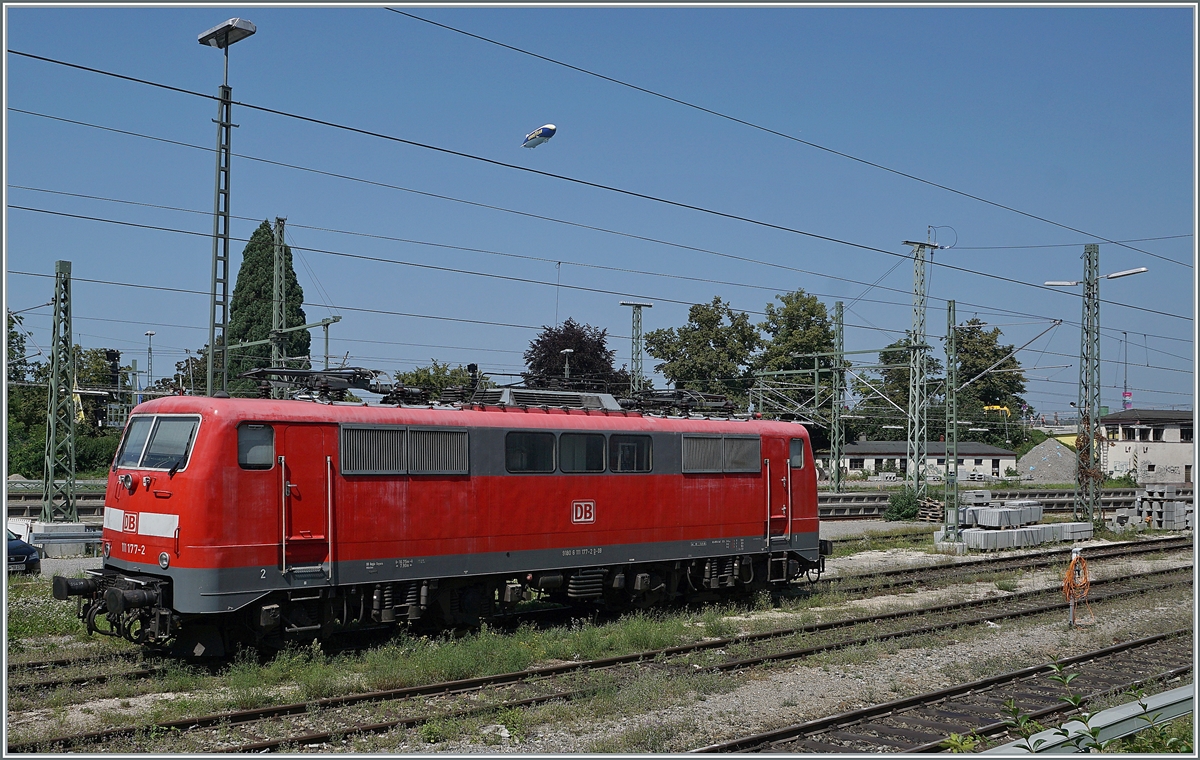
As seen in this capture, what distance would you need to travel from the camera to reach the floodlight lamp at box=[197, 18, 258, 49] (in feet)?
58.5

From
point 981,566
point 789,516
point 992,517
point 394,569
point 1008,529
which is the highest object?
point 789,516

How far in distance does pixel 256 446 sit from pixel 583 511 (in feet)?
18.1

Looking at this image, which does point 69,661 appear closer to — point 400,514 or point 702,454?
point 400,514

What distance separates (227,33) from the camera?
59.2 feet

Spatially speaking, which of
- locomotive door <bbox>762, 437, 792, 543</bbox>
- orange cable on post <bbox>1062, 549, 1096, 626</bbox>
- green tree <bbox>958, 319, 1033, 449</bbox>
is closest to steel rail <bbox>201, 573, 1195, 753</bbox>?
locomotive door <bbox>762, 437, 792, 543</bbox>

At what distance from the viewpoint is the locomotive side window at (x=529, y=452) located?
1585cm

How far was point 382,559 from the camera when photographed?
14.2 m

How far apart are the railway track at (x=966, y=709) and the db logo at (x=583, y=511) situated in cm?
602

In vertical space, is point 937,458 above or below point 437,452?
below

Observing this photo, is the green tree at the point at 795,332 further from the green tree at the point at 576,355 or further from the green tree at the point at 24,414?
the green tree at the point at 24,414

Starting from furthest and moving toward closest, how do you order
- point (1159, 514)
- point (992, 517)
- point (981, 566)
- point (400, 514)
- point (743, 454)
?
point (1159, 514) → point (992, 517) → point (981, 566) → point (743, 454) → point (400, 514)

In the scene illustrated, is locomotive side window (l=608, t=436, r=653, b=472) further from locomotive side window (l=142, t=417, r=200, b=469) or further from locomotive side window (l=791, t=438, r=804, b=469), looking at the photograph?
locomotive side window (l=142, t=417, r=200, b=469)

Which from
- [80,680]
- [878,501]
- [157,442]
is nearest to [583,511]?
[157,442]

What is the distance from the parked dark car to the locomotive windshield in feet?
28.8
